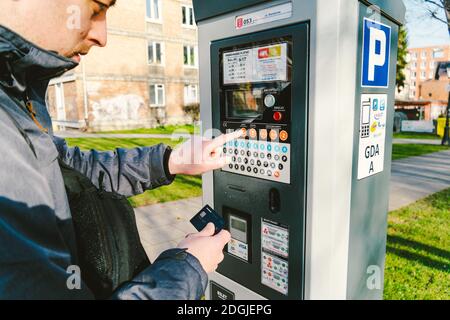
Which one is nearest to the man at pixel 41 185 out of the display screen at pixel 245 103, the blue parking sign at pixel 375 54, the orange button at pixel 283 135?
the orange button at pixel 283 135

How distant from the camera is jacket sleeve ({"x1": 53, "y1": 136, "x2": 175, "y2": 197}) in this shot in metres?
1.67

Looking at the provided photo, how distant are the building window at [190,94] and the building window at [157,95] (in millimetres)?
1426

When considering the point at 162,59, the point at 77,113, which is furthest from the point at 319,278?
the point at 162,59

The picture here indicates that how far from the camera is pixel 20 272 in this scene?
2.51ft

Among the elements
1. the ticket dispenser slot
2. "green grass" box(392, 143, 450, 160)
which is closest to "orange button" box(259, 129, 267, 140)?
the ticket dispenser slot

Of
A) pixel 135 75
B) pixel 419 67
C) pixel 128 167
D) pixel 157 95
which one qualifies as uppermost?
pixel 419 67

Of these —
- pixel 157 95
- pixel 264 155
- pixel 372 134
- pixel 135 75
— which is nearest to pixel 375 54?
pixel 372 134

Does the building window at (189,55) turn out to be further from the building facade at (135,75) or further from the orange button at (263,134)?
the orange button at (263,134)

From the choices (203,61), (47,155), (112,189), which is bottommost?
(112,189)

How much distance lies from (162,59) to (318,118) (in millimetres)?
18828

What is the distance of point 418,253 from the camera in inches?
141

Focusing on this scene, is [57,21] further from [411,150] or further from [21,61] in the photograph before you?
[411,150]

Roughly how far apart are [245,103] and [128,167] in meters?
0.64
